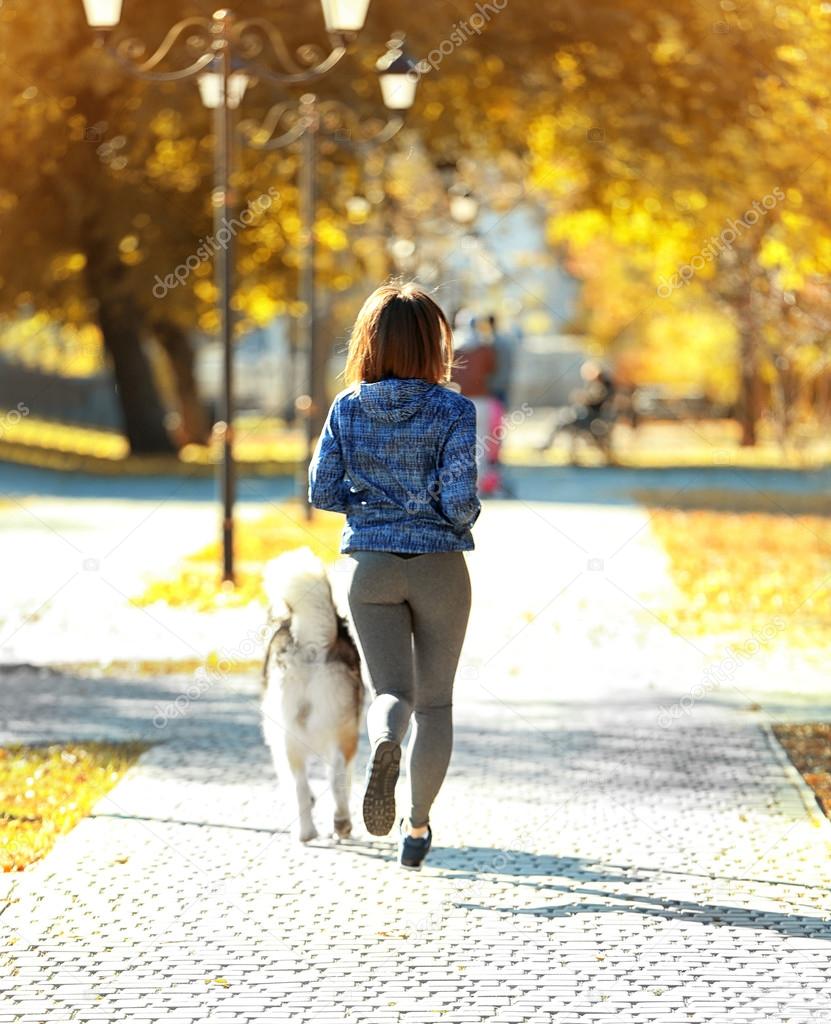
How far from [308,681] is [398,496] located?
94 cm

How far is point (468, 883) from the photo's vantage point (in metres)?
6.05

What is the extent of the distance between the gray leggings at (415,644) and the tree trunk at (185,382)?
2862 cm

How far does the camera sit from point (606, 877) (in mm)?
6137

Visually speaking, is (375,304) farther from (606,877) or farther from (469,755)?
(469,755)

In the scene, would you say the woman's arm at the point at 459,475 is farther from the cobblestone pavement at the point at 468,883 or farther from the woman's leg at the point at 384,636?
the cobblestone pavement at the point at 468,883

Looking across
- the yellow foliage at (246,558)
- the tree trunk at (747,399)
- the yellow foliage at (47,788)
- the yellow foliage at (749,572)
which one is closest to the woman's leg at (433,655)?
the yellow foliage at (47,788)

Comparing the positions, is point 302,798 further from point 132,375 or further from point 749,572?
point 132,375

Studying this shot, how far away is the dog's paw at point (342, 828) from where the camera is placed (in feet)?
21.8

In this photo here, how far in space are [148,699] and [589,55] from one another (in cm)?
1810

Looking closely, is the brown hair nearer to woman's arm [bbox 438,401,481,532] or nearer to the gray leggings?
woman's arm [bbox 438,401,481,532]

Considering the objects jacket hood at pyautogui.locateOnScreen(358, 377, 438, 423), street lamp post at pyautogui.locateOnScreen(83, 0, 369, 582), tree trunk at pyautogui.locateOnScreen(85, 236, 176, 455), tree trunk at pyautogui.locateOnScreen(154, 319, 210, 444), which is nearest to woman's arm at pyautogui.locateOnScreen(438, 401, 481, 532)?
jacket hood at pyautogui.locateOnScreen(358, 377, 438, 423)

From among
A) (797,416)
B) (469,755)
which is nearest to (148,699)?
(469,755)

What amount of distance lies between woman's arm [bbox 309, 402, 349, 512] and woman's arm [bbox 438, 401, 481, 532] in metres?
0.32

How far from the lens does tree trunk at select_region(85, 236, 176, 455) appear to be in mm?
31203
